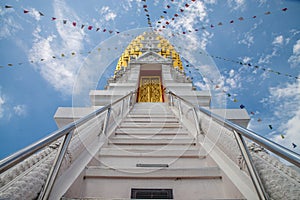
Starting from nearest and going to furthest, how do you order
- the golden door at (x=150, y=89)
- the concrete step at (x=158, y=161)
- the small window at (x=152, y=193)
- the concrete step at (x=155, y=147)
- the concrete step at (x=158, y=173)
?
1. the small window at (x=152, y=193)
2. the concrete step at (x=158, y=173)
3. the concrete step at (x=158, y=161)
4. the concrete step at (x=155, y=147)
5. the golden door at (x=150, y=89)

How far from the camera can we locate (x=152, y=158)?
6.20 ft

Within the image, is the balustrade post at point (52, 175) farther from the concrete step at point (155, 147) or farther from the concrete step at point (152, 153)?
the concrete step at point (155, 147)

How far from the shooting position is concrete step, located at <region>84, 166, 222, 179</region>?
1.46 meters

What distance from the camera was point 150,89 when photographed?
846 centimetres

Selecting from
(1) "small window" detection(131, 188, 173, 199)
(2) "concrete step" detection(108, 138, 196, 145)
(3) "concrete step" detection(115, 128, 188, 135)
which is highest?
(3) "concrete step" detection(115, 128, 188, 135)

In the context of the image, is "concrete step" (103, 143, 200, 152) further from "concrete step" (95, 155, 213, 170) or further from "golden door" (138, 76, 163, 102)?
"golden door" (138, 76, 163, 102)

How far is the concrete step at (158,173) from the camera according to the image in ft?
4.77

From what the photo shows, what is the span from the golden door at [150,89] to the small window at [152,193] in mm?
6526

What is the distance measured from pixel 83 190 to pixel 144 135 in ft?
4.14

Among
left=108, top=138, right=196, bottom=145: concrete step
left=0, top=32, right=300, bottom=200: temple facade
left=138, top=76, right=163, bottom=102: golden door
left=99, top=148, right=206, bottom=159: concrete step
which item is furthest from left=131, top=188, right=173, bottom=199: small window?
left=138, top=76, right=163, bottom=102: golden door

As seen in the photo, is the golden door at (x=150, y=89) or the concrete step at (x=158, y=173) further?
the golden door at (x=150, y=89)

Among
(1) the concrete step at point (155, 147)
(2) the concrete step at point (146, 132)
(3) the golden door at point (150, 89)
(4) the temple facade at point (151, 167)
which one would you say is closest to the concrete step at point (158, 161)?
(4) the temple facade at point (151, 167)

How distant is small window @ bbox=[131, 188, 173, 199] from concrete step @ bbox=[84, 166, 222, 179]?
118 mm

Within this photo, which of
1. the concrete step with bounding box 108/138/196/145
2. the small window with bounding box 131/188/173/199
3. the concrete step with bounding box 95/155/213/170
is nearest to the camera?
the small window with bounding box 131/188/173/199
